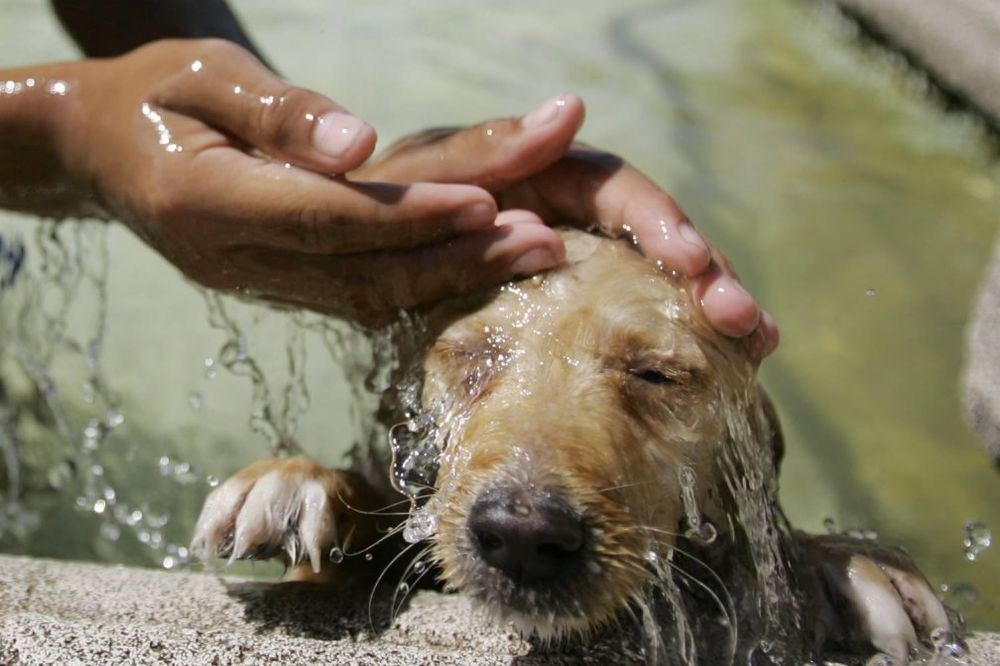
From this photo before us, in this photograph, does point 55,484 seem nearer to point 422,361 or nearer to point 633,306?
point 422,361

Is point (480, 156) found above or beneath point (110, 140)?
above

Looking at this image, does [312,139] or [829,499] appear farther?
[829,499]

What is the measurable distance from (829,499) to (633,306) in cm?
255

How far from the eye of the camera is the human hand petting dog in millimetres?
2990

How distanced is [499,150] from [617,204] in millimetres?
348

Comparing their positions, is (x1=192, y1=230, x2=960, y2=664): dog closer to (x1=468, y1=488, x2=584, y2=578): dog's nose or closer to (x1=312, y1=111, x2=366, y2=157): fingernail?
(x1=468, y1=488, x2=584, y2=578): dog's nose

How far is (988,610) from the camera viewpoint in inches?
173

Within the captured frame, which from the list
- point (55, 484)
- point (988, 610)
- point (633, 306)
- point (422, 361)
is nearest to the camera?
point (633, 306)

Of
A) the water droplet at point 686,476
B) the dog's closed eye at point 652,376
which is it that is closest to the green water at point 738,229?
the dog's closed eye at point 652,376

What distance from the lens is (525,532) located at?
99.3 inches

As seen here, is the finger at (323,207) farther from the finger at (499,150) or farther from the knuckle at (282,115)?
the finger at (499,150)

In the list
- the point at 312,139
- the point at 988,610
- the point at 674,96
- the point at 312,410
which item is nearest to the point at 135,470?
the point at 312,410

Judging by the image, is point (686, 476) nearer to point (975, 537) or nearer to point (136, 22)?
point (975, 537)

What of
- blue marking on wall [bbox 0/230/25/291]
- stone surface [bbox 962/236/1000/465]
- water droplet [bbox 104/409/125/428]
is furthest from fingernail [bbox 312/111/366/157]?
stone surface [bbox 962/236/1000/465]
